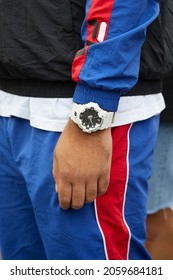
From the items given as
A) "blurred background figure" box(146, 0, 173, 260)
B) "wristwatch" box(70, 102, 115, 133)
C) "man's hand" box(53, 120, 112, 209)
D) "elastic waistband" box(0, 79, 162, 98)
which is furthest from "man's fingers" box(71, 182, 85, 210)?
"blurred background figure" box(146, 0, 173, 260)

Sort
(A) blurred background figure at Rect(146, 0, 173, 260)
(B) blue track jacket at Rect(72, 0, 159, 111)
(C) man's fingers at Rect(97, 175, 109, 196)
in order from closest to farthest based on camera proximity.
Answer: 1. (B) blue track jacket at Rect(72, 0, 159, 111)
2. (C) man's fingers at Rect(97, 175, 109, 196)
3. (A) blurred background figure at Rect(146, 0, 173, 260)

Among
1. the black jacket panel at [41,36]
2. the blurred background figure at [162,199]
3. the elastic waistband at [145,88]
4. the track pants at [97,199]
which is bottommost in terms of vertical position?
the blurred background figure at [162,199]

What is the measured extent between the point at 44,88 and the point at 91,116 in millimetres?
220

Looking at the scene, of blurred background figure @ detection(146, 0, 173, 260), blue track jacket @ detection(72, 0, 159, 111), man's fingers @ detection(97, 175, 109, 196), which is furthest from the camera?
blurred background figure @ detection(146, 0, 173, 260)

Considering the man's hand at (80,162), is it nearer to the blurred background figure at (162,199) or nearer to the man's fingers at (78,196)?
the man's fingers at (78,196)

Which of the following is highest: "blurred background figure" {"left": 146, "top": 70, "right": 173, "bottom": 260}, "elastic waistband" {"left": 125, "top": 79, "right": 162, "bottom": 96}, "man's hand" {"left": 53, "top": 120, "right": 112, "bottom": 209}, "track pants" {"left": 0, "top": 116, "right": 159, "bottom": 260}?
"elastic waistband" {"left": 125, "top": 79, "right": 162, "bottom": 96}

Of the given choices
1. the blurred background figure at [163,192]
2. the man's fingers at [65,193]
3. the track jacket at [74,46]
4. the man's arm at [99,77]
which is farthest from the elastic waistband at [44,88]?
the blurred background figure at [163,192]

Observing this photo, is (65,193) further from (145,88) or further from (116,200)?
(145,88)

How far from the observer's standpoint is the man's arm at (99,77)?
4.29 feet

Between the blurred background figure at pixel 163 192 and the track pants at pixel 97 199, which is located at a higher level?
the track pants at pixel 97 199

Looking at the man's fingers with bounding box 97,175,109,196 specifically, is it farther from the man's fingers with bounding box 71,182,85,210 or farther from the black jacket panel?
the black jacket panel

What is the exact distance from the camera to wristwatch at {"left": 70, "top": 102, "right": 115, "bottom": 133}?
4.41 feet

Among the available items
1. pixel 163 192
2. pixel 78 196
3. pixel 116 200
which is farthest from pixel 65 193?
pixel 163 192

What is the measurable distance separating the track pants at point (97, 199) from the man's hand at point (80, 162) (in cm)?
8
